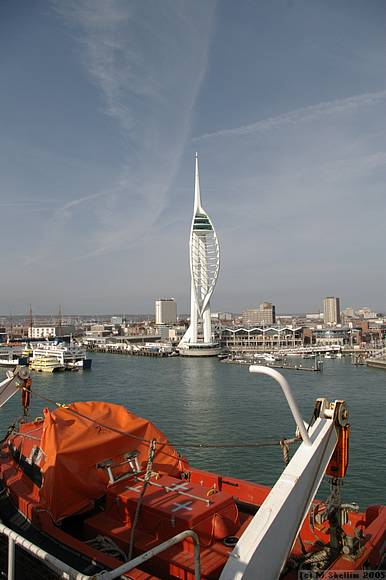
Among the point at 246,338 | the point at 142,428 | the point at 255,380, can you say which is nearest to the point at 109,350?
the point at 246,338

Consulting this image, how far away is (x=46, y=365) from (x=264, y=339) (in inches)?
1417

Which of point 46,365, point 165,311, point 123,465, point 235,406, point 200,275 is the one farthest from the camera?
point 165,311

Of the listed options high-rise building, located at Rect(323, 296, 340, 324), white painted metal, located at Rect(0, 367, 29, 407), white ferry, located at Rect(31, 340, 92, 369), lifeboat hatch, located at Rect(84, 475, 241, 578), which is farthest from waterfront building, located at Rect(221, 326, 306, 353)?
high-rise building, located at Rect(323, 296, 340, 324)

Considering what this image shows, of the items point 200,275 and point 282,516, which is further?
point 200,275

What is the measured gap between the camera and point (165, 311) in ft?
449

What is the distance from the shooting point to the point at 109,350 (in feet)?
226

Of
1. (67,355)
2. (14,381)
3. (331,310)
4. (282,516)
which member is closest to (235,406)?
(14,381)

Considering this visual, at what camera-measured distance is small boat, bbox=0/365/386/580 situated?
3129 millimetres

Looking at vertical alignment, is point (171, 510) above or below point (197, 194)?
below

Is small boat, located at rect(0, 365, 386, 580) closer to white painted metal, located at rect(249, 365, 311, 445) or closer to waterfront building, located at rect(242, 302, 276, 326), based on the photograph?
white painted metal, located at rect(249, 365, 311, 445)

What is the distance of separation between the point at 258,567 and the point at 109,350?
67.6 metres

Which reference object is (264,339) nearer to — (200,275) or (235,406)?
(200,275)

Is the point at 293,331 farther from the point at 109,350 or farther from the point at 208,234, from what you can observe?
the point at 109,350

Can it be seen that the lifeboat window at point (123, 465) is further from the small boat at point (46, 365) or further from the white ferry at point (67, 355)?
the small boat at point (46, 365)
